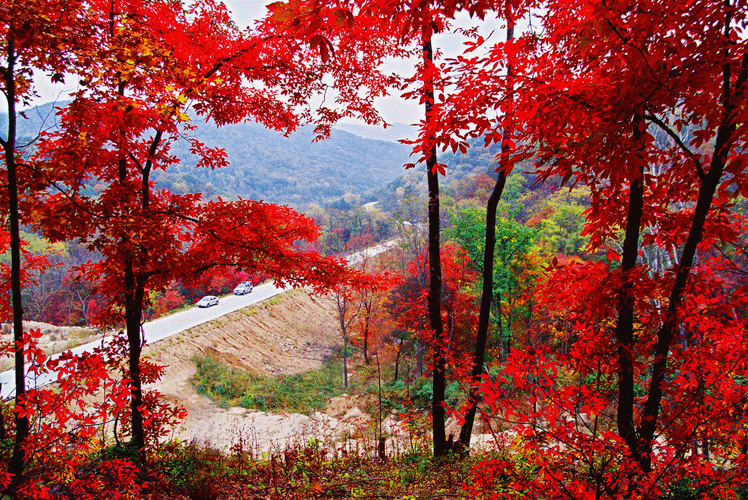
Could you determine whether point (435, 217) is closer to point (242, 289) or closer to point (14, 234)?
point (14, 234)

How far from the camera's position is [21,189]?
2664 millimetres

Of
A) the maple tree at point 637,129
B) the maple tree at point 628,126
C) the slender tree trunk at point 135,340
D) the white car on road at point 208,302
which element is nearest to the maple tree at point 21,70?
the slender tree trunk at point 135,340

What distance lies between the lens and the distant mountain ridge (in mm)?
88625

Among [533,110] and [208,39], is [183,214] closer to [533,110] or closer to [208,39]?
[208,39]

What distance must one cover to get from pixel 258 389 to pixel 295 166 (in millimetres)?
107826

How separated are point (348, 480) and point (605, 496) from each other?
3169mm

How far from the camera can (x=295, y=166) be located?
112500mm

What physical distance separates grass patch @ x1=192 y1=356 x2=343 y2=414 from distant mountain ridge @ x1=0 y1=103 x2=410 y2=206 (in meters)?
68.4

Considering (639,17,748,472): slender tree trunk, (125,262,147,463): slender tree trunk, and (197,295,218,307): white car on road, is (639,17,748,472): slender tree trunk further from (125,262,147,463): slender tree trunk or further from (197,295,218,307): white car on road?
(197,295,218,307): white car on road

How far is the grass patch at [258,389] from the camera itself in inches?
478

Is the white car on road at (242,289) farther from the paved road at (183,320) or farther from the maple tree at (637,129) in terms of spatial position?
the maple tree at (637,129)

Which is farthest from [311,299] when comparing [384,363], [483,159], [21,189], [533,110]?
[483,159]

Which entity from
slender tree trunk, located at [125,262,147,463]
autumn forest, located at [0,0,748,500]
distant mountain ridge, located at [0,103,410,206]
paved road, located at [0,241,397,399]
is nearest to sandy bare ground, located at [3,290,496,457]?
paved road, located at [0,241,397,399]

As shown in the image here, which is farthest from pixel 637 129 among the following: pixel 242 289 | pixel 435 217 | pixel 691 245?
pixel 242 289
